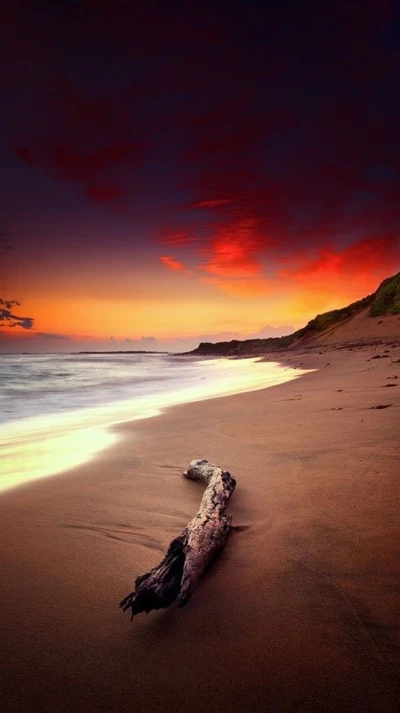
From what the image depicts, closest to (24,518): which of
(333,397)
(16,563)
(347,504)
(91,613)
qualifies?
(16,563)

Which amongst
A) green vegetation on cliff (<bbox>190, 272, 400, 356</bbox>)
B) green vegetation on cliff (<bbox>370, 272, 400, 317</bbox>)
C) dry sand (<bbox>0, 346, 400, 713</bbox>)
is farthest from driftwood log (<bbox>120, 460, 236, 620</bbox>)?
green vegetation on cliff (<bbox>370, 272, 400, 317</bbox>)

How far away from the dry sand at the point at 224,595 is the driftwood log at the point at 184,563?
77 millimetres

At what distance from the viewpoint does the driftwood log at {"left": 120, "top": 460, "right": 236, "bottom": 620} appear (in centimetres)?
151

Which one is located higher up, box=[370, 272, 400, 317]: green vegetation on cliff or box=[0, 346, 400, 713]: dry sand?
box=[370, 272, 400, 317]: green vegetation on cliff

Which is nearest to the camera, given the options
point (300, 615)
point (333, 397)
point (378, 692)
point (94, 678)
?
point (378, 692)

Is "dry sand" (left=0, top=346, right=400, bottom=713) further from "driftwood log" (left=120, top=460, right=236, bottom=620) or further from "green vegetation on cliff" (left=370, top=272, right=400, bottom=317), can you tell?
"green vegetation on cliff" (left=370, top=272, right=400, bottom=317)

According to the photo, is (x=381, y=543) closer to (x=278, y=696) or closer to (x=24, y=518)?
(x=278, y=696)

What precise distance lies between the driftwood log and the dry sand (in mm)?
77

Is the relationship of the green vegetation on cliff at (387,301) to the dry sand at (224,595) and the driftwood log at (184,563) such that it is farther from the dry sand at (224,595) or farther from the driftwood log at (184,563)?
the driftwood log at (184,563)

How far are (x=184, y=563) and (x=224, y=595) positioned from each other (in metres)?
0.22

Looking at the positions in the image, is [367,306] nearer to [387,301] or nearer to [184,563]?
[387,301]

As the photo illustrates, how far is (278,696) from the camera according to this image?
46.1 inches

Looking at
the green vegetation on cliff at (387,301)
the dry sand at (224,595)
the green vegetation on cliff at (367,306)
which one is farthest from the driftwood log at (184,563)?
the green vegetation on cliff at (387,301)

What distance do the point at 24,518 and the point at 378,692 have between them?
235cm
